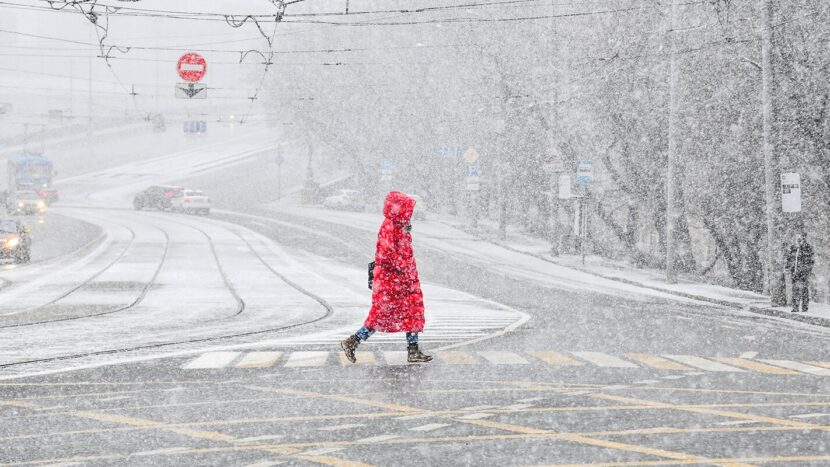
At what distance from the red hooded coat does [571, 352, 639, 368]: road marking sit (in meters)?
2.08

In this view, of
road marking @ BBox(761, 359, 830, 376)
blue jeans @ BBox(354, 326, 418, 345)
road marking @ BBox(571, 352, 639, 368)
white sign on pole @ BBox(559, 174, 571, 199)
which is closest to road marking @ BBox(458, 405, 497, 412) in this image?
blue jeans @ BBox(354, 326, 418, 345)

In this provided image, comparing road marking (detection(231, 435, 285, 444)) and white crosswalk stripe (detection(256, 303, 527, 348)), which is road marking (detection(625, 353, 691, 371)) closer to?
white crosswalk stripe (detection(256, 303, 527, 348))

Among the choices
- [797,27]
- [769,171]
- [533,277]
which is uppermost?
[797,27]

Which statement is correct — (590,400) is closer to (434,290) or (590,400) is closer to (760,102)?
(434,290)

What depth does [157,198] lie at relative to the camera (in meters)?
68.1

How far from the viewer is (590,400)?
32.1 feet

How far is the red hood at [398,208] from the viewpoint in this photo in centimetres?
1198

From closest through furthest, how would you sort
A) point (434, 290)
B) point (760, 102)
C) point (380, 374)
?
point (380, 374) → point (434, 290) → point (760, 102)

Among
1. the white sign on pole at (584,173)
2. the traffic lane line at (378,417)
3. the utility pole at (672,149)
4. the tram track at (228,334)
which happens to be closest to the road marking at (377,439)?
the traffic lane line at (378,417)

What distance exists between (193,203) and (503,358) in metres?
53.5

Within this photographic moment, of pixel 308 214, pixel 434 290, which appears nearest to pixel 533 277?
pixel 434 290

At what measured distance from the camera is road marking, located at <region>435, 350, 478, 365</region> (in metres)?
12.6

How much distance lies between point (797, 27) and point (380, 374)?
1987 centimetres

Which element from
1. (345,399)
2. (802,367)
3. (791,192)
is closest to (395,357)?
(345,399)
